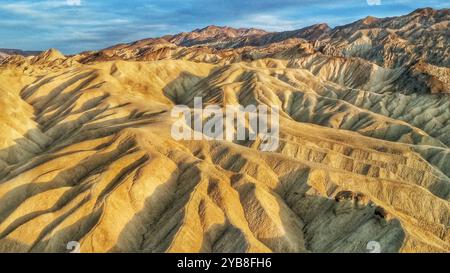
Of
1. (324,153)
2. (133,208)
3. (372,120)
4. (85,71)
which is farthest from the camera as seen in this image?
(85,71)

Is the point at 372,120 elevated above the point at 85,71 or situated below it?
below

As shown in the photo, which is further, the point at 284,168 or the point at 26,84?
the point at 26,84

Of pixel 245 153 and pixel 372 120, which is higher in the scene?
pixel 245 153

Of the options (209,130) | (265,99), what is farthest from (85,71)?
(209,130)

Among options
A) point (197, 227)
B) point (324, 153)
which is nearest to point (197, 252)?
point (197, 227)

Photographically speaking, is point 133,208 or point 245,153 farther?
point 245,153

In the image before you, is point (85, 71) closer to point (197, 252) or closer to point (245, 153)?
point (245, 153)

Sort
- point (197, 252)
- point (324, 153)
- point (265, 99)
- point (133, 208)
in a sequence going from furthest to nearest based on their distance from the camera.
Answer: point (265, 99) < point (324, 153) < point (133, 208) < point (197, 252)

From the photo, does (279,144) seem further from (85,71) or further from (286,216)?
(85,71)

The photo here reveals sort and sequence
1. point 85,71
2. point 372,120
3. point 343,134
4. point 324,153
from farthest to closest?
point 85,71
point 372,120
point 343,134
point 324,153

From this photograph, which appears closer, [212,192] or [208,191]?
[212,192]
